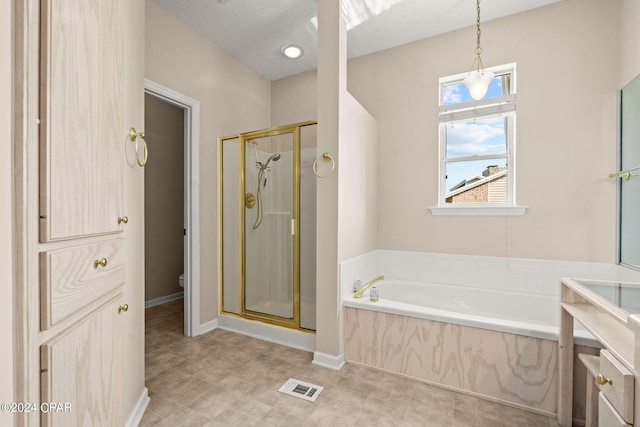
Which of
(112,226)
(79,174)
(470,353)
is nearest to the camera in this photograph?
(79,174)

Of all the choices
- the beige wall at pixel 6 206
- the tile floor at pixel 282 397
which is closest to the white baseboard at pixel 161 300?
the tile floor at pixel 282 397

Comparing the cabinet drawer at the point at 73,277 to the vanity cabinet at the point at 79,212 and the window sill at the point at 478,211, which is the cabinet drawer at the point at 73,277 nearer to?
the vanity cabinet at the point at 79,212

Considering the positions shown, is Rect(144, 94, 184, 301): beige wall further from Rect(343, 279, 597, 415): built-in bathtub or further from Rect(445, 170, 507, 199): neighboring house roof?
Rect(445, 170, 507, 199): neighboring house roof

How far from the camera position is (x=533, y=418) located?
1.69 m

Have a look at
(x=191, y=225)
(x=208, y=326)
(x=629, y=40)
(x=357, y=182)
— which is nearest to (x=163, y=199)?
(x=191, y=225)

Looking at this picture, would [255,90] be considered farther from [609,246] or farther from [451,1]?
[609,246]

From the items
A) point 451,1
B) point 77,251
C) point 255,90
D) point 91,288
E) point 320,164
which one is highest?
point 451,1

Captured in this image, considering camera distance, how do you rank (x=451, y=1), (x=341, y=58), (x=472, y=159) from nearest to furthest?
(x=341, y=58) → (x=451, y=1) → (x=472, y=159)

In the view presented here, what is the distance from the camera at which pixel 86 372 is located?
0.98 meters

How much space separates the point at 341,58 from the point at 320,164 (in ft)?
2.64

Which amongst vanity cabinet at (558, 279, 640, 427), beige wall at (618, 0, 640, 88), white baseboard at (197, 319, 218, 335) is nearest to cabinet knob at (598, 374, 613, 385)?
vanity cabinet at (558, 279, 640, 427)

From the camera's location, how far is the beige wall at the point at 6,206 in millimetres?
685

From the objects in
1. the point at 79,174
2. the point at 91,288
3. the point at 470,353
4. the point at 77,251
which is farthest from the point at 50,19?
the point at 470,353

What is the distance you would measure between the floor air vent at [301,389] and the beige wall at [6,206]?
148 centimetres
